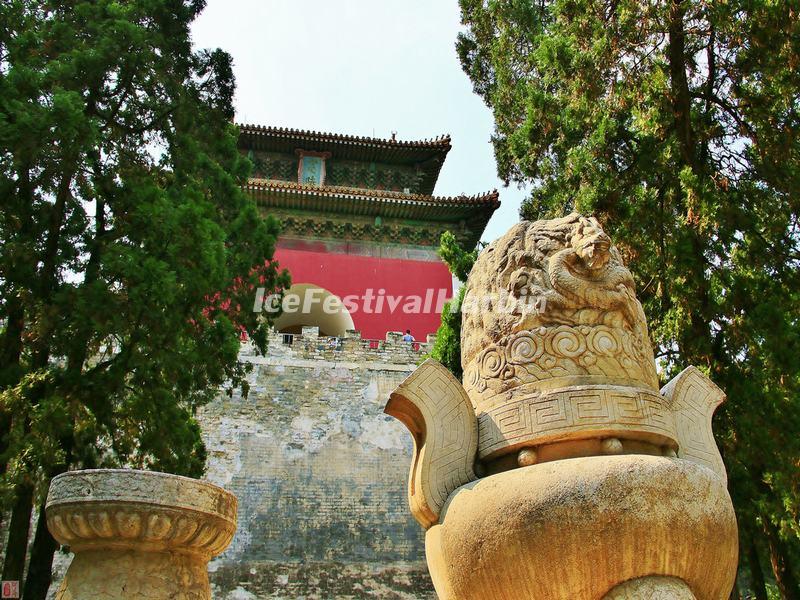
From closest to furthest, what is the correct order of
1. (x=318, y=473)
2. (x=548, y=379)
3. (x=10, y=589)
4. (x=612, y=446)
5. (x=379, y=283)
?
(x=612, y=446), (x=548, y=379), (x=10, y=589), (x=318, y=473), (x=379, y=283)

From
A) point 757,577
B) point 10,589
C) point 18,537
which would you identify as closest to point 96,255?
point 18,537

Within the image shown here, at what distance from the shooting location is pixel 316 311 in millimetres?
15969

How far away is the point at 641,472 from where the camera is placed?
2500 millimetres

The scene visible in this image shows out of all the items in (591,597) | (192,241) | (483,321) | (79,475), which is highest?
(192,241)

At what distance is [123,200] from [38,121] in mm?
1013

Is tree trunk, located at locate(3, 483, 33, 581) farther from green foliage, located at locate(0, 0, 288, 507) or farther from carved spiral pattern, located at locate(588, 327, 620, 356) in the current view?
carved spiral pattern, located at locate(588, 327, 620, 356)

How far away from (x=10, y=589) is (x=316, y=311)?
1070cm

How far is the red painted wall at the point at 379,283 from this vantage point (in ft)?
50.5

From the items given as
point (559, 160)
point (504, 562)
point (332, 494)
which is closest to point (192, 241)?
point (559, 160)

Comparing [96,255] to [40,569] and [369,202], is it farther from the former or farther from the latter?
[369,202]

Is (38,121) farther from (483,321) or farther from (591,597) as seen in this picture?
(591,597)

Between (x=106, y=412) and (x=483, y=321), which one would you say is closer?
(x=483, y=321)

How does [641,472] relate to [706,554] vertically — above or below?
above

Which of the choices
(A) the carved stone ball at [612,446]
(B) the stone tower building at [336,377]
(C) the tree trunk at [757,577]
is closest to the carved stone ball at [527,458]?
(A) the carved stone ball at [612,446]
